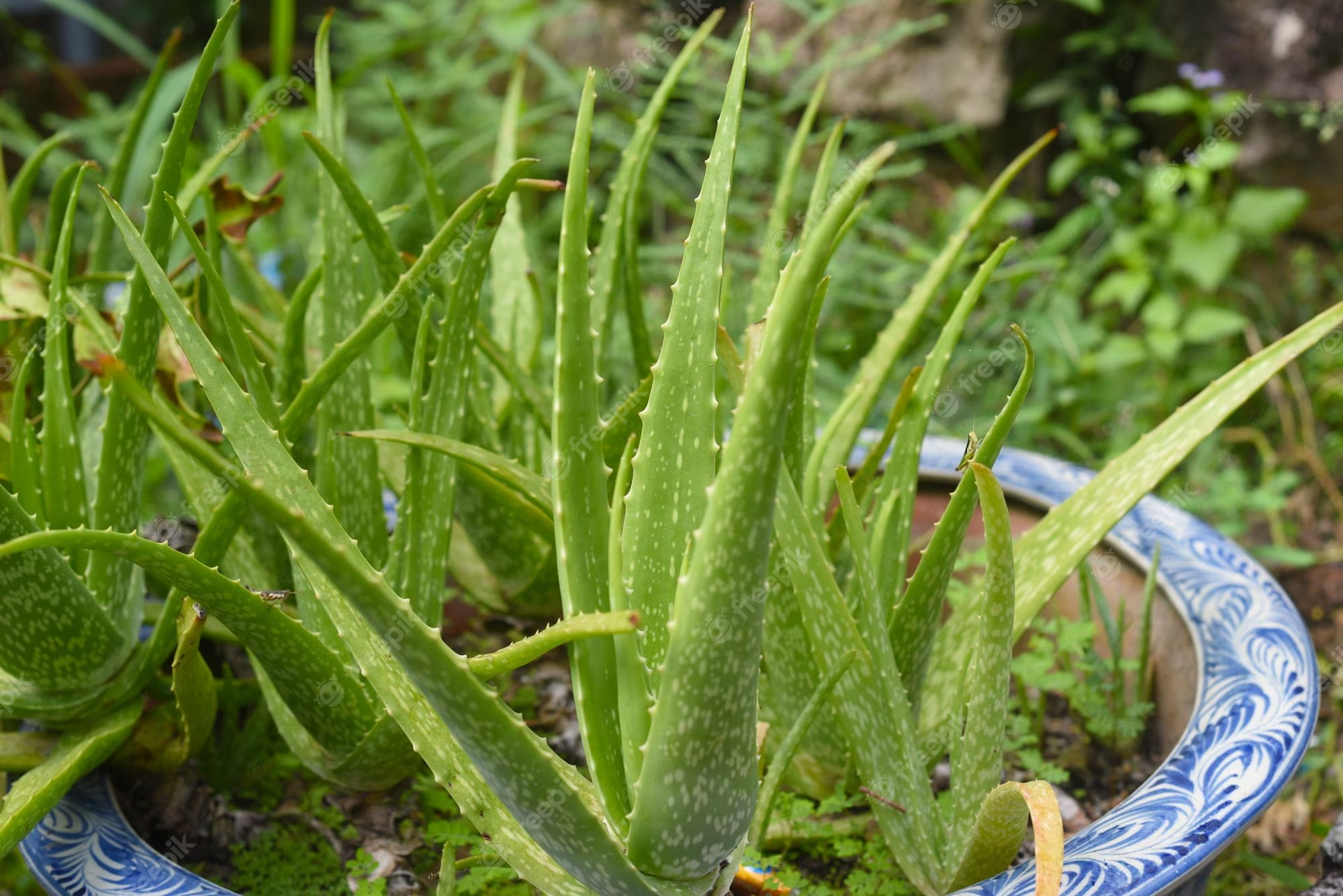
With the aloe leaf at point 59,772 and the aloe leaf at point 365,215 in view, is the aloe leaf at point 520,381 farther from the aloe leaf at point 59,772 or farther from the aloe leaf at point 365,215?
the aloe leaf at point 59,772

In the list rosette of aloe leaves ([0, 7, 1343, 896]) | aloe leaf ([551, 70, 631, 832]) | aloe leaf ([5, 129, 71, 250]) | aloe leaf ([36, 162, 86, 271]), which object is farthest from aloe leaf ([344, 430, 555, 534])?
aloe leaf ([5, 129, 71, 250])

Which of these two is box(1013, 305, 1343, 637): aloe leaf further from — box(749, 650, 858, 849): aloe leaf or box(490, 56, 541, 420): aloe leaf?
box(490, 56, 541, 420): aloe leaf

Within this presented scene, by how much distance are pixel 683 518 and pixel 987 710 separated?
0.21m

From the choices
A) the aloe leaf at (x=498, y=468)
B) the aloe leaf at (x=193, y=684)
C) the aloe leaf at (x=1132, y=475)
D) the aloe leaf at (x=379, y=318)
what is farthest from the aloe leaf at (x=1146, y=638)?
the aloe leaf at (x=193, y=684)

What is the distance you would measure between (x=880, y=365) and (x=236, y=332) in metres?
0.50

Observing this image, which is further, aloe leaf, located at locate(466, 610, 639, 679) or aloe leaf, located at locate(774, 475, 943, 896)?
aloe leaf, located at locate(774, 475, 943, 896)

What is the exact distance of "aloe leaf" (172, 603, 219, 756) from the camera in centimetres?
72

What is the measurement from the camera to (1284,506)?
1673 mm

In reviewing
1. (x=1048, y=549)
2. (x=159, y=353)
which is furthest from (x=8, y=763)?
(x=1048, y=549)

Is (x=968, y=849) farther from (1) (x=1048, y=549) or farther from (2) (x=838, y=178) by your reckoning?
(2) (x=838, y=178)

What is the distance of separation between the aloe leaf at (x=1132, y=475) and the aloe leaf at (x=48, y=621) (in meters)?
0.63

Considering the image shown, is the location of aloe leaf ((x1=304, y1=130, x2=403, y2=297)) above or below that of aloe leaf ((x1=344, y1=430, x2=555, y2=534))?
above

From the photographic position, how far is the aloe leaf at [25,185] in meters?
0.98

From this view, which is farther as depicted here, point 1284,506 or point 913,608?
point 1284,506
